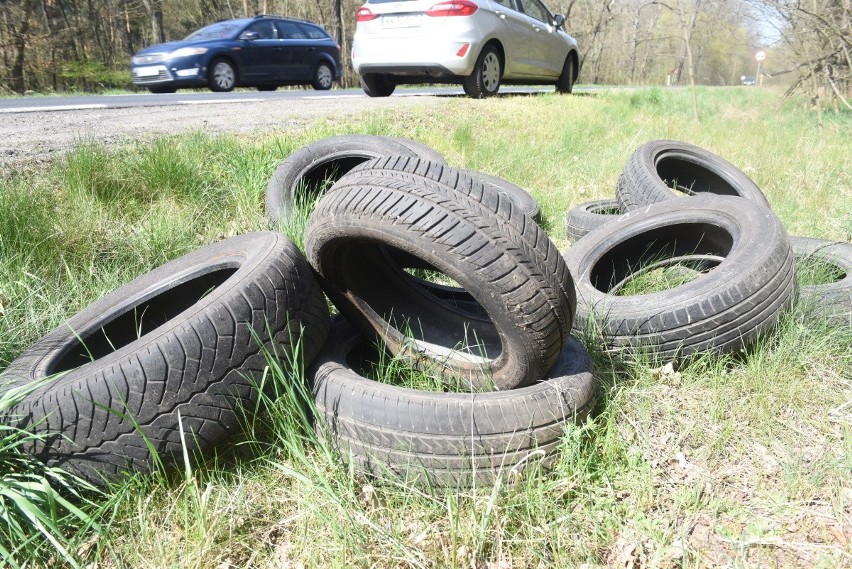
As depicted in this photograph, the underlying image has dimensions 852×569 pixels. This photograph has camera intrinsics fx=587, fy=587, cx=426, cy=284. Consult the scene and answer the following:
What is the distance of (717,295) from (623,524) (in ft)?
4.38

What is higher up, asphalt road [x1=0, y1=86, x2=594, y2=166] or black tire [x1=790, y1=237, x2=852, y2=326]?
asphalt road [x1=0, y1=86, x2=594, y2=166]

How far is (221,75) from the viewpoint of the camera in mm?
13922

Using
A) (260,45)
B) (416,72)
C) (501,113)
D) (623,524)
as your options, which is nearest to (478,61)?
(416,72)

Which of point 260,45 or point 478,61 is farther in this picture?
point 260,45

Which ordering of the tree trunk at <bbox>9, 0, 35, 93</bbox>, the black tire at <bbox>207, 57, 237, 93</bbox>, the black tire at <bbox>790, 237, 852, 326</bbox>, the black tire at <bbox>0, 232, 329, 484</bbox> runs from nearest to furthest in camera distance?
the black tire at <bbox>0, 232, 329, 484</bbox> < the black tire at <bbox>790, 237, 852, 326</bbox> < the black tire at <bbox>207, 57, 237, 93</bbox> < the tree trunk at <bbox>9, 0, 35, 93</bbox>

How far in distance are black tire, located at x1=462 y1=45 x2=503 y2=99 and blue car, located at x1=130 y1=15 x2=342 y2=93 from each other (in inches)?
270

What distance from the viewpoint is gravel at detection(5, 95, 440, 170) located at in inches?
182

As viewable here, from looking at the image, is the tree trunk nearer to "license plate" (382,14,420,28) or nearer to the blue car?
the blue car

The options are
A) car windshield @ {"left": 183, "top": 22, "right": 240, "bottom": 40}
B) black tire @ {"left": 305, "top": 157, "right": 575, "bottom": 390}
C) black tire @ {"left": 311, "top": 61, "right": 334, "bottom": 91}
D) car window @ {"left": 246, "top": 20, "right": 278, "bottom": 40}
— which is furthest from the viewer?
black tire @ {"left": 311, "top": 61, "right": 334, "bottom": 91}

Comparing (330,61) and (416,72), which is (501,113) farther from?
(330,61)

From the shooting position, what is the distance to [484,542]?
189cm

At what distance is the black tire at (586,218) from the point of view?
4609mm

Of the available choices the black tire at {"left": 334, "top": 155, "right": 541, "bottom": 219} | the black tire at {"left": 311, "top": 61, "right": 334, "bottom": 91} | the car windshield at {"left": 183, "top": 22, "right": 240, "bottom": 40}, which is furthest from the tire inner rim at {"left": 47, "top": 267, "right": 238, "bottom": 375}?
the black tire at {"left": 311, "top": 61, "right": 334, "bottom": 91}

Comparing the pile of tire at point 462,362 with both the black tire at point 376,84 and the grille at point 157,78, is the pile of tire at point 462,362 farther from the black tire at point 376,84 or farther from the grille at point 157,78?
the grille at point 157,78
